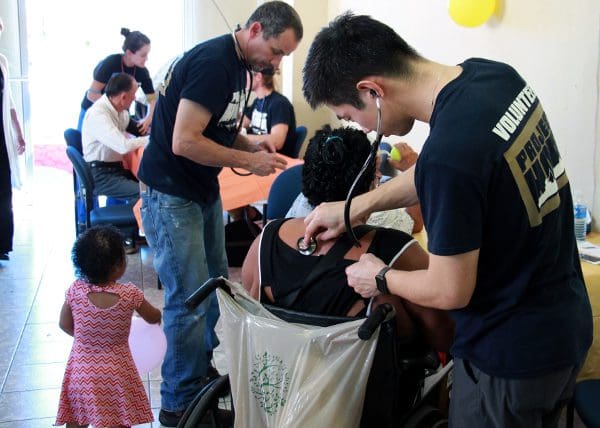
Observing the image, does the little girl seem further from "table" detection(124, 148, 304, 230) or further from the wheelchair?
"table" detection(124, 148, 304, 230)

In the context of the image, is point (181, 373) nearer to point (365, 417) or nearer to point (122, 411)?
point (122, 411)

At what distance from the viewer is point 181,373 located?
7.07 ft

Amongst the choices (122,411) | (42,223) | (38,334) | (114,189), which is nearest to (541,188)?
(122,411)

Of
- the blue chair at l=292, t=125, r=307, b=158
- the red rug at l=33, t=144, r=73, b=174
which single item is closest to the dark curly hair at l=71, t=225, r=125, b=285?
the blue chair at l=292, t=125, r=307, b=158

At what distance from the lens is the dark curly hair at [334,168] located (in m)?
1.44

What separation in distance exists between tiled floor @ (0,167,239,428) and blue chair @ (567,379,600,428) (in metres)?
1.33

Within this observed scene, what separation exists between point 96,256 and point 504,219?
1.24m

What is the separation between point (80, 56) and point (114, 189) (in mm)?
4031

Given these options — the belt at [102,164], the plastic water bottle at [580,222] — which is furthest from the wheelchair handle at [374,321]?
the belt at [102,164]

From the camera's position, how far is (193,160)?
194 centimetres

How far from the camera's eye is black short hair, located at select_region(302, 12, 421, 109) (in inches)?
41.3

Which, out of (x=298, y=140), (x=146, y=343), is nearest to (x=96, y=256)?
(x=146, y=343)

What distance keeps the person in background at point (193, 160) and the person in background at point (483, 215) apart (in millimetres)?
824

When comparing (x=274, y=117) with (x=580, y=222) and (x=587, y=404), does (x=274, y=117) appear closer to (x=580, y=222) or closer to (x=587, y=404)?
(x=580, y=222)
